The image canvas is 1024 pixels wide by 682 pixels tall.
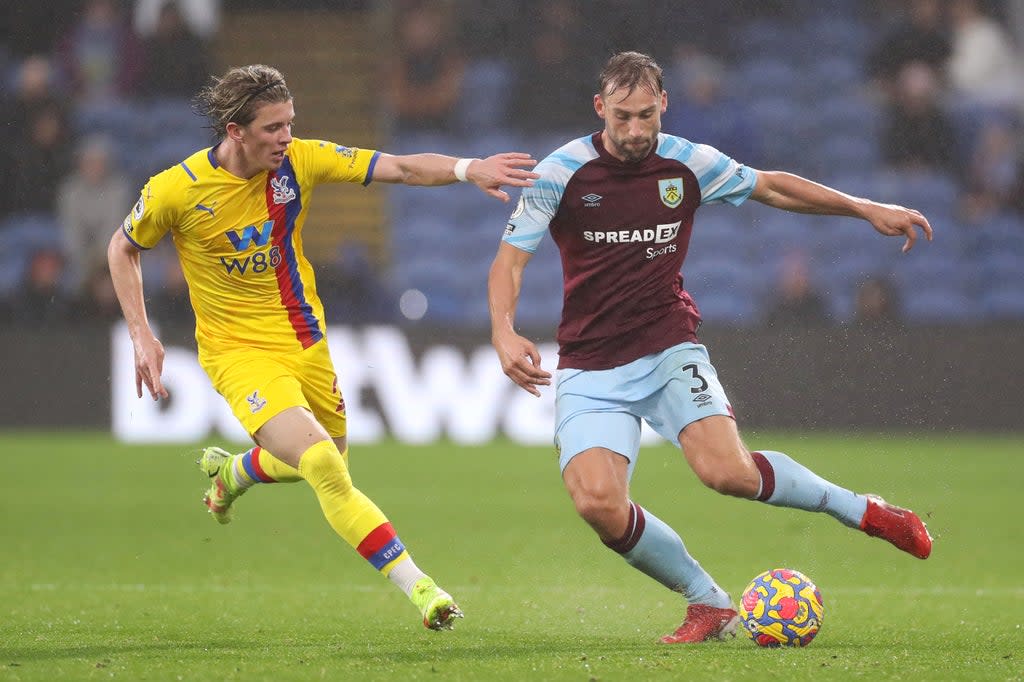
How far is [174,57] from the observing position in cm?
1688

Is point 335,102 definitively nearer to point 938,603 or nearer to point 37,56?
point 37,56

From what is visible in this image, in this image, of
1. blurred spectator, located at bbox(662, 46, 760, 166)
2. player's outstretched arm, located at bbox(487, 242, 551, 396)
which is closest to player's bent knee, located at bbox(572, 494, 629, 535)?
player's outstretched arm, located at bbox(487, 242, 551, 396)

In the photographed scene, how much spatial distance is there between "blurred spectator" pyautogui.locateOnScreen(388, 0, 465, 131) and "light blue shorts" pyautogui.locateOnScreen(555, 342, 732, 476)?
11.5 meters

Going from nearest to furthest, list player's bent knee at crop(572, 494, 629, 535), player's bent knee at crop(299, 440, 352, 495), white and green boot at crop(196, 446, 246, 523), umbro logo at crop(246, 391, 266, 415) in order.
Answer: player's bent knee at crop(572, 494, 629, 535)
player's bent knee at crop(299, 440, 352, 495)
umbro logo at crop(246, 391, 266, 415)
white and green boot at crop(196, 446, 246, 523)

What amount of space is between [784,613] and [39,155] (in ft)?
39.9

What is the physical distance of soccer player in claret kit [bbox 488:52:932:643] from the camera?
5914 millimetres

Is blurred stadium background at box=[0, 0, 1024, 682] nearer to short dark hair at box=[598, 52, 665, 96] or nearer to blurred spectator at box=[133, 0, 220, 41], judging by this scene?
blurred spectator at box=[133, 0, 220, 41]

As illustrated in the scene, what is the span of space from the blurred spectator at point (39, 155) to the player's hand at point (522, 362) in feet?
37.4

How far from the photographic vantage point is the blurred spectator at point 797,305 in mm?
14062

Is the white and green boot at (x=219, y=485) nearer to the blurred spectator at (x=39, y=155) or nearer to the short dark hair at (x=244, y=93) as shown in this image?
the short dark hair at (x=244, y=93)

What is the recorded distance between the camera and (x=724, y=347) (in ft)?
45.7

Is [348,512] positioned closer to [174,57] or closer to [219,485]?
[219,485]

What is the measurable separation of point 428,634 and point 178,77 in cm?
1207

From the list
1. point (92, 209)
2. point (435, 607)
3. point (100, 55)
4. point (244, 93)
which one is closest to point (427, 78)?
point (100, 55)
